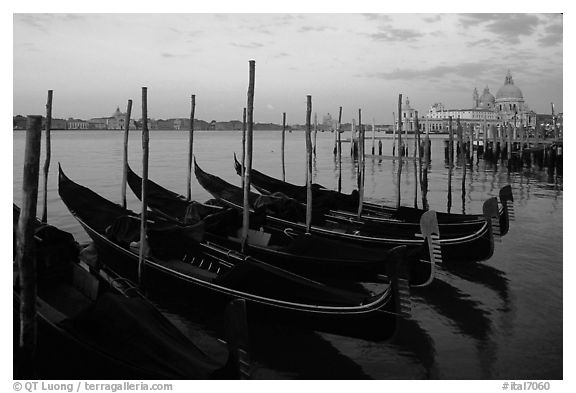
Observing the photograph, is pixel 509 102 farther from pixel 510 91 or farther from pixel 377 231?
pixel 377 231

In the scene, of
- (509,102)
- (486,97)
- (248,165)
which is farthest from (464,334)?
(486,97)

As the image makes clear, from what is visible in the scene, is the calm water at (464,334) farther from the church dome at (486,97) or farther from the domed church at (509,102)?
the church dome at (486,97)
